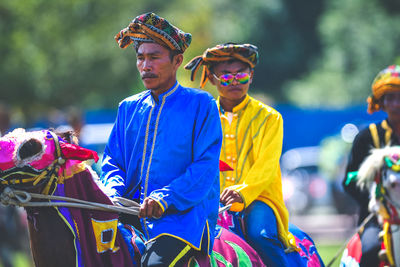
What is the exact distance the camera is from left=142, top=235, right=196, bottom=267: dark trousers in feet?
15.9

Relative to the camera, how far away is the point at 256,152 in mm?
6570

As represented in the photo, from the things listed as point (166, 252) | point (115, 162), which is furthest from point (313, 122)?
point (166, 252)

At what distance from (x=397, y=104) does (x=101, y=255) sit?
12.3ft

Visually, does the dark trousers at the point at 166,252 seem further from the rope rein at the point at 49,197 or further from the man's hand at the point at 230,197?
the man's hand at the point at 230,197

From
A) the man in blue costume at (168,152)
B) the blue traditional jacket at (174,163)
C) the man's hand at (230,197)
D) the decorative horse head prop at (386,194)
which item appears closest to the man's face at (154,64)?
the man in blue costume at (168,152)

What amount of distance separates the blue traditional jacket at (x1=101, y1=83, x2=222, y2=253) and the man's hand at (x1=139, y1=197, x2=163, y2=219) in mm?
62

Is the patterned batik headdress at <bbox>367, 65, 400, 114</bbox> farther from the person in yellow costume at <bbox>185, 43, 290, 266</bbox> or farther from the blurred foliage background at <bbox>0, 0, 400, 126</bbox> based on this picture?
the blurred foliage background at <bbox>0, 0, 400, 126</bbox>

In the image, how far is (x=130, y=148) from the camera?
→ 17.9ft

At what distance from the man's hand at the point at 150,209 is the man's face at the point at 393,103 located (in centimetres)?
333

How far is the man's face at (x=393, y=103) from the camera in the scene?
7.37 m

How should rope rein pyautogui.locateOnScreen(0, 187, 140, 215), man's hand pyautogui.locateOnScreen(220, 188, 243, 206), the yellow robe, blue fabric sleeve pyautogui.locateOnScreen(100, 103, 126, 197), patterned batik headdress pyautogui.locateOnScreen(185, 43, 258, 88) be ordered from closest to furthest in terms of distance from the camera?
1. rope rein pyautogui.locateOnScreen(0, 187, 140, 215)
2. blue fabric sleeve pyautogui.locateOnScreen(100, 103, 126, 197)
3. man's hand pyautogui.locateOnScreen(220, 188, 243, 206)
4. the yellow robe
5. patterned batik headdress pyautogui.locateOnScreen(185, 43, 258, 88)

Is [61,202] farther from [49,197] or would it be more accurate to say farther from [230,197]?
[230,197]

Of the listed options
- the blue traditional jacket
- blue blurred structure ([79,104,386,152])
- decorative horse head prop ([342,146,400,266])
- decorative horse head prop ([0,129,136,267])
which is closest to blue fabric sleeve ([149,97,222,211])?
the blue traditional jacket

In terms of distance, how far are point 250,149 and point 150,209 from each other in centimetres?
197
